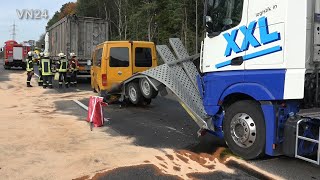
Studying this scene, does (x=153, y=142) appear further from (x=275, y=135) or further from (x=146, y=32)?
(x=146, y=32)

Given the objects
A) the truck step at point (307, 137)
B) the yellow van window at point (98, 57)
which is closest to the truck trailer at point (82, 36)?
the yellow van window at point (98, 57)

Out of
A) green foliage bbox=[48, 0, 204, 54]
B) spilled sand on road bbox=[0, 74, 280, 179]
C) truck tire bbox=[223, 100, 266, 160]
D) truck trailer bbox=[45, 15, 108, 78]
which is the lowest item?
spilled sand on road bbox=[0, 74, 280, 179]

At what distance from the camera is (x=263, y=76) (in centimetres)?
547

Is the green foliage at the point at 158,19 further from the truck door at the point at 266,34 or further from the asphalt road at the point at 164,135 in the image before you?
the truck door at the point at 266,34

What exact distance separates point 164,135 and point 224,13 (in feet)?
9.31

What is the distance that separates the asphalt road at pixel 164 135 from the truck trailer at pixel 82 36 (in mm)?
6610

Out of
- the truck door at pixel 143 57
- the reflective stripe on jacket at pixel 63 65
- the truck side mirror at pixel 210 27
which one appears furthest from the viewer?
the reflective stripe on jacket at pixel 63 65

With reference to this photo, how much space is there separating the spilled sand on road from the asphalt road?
250 millimetres

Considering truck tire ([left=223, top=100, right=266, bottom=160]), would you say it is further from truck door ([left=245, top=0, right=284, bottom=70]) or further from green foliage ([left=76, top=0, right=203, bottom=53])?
green foliage ([left=76, top=0, right=203, bottom=53])

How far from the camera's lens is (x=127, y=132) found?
8164 mm

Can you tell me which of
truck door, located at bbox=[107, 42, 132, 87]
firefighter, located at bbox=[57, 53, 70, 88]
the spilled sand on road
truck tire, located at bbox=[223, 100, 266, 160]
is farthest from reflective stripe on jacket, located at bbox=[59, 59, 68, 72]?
truck tire, located at bbox=[223, 100, 266, 160]

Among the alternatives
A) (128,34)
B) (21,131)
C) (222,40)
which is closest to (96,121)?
(21,131)

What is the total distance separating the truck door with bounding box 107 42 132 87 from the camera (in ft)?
39.3

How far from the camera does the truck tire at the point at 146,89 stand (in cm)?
987
